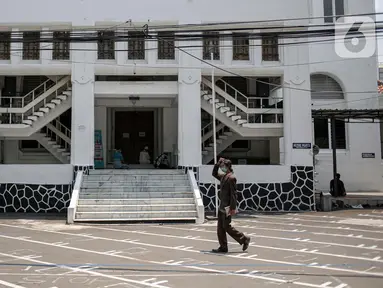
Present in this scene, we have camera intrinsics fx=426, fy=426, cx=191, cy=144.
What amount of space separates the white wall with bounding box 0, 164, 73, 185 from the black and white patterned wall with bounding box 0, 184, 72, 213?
20cm

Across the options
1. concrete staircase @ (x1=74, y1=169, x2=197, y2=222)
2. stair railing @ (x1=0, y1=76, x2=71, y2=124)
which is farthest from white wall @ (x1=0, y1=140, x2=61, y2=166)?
concrete staircase @ (x1=74, y1=169, x2=197, y2=222)

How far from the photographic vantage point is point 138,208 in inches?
582

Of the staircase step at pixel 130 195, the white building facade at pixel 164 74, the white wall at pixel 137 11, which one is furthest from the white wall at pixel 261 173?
the white wall at pixel 137 11

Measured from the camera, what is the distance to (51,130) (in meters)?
20.2

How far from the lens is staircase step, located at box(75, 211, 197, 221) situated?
14.2 meters

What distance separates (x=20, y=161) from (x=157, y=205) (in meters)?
10.3

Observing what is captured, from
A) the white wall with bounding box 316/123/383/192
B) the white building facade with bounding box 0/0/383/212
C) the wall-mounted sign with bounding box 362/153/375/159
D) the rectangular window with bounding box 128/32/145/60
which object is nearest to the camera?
the white building facade with bounding box 0/0/383/212

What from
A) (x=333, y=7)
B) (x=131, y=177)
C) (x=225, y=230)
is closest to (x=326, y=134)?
(x=333, y=7)

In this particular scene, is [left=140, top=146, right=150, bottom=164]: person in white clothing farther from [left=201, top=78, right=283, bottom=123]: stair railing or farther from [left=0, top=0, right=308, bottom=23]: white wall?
[left=0, top=0, right=308, bottom=23]: white wall

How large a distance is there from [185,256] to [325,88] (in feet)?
64.4

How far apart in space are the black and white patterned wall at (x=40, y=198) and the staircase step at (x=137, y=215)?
3123mm

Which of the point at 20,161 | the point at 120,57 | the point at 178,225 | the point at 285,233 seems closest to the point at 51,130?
the point at 20,161

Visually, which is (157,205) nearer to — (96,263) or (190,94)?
(190,94)

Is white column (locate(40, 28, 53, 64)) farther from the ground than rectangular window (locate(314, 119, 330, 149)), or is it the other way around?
white column (locate(40, 28, 53, 64))
